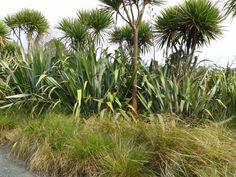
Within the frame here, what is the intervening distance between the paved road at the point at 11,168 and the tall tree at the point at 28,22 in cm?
1122

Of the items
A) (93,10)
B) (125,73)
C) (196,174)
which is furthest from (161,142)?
(93,10)

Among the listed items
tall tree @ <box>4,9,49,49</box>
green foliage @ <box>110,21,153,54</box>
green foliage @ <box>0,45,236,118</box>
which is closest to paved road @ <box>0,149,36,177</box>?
green foliage @ <box>0,45,236,118</box>

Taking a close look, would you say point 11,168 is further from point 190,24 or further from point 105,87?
point 190,24

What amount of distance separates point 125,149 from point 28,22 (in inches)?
519

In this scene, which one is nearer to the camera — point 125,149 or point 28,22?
point 125,149

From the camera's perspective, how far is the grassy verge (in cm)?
363

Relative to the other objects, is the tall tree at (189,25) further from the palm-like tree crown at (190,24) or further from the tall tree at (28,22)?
the tall tree at (28,22)

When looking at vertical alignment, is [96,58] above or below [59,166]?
above

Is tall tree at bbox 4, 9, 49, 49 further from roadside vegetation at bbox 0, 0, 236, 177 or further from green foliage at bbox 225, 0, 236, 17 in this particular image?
green foliage at bbox 225, 0, 236, 17

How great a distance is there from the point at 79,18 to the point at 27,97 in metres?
5.05

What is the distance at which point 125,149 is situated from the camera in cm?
406

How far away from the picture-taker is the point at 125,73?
6922mm

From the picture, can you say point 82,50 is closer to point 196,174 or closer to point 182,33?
point 182,33

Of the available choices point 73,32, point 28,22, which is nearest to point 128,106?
point 73,32
